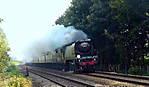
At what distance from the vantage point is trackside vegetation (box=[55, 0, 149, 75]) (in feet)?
86.2

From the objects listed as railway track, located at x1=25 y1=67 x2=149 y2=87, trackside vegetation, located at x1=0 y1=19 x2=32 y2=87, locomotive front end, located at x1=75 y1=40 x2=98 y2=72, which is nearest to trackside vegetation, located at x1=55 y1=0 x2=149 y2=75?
locomotive front end, located at x1=75 y1=40 x2=98 y2=72

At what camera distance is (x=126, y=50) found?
93.1 feet

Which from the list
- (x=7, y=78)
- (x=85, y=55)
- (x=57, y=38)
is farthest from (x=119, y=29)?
(x=57, y=38)

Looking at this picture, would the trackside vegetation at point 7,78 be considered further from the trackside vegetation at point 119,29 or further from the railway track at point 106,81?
the trackside vegetation at point 119,29

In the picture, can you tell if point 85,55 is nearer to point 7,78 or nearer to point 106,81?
point 7,78

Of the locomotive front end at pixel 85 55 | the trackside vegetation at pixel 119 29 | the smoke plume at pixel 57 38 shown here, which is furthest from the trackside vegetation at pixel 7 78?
the smoke plume at pixel 57 38

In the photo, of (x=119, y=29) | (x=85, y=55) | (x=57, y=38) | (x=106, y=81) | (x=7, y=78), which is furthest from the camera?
(x=57, y=38)

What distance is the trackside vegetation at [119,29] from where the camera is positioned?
2628 cm

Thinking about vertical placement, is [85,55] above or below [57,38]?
below

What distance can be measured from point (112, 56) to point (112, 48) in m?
1.35

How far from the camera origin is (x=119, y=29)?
31.1 metres

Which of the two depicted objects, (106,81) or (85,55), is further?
(85,55)

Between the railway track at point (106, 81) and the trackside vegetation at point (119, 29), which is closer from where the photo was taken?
the railway track at point (106, 81)

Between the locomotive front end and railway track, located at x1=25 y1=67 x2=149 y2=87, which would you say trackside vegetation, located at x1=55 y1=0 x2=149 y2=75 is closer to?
the locomotive front end
